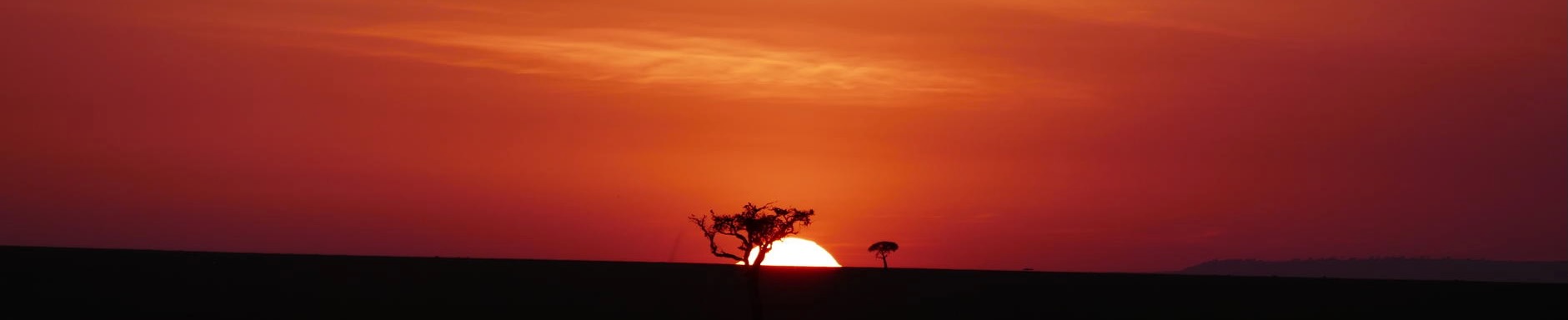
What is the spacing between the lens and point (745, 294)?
2453 inches

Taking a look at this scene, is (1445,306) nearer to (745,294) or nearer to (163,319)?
(745,294)

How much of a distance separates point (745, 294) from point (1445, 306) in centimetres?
2769

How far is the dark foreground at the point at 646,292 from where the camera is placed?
181 ft

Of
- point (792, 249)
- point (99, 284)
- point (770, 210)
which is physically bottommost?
point (770, 210)

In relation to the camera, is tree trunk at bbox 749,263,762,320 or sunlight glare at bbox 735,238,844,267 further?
sunlight glare at bbox 735,238,844,267

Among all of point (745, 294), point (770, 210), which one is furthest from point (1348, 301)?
point (770, 210)

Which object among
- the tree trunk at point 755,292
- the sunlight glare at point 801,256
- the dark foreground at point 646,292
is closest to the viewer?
the tree trunk at point 755,292

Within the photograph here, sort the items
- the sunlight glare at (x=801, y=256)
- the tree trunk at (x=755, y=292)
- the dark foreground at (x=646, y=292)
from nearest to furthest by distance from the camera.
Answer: the tree trunk at (x=755, y=292)
the dark foreground at (x=646, y=292)
the sunlight glare at (x=801, y=256)

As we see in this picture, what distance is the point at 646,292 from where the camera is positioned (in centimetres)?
6166

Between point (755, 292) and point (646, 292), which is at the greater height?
point (646, 292)

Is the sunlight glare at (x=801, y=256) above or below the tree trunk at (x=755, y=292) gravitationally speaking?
above

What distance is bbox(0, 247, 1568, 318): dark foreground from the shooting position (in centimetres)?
5519

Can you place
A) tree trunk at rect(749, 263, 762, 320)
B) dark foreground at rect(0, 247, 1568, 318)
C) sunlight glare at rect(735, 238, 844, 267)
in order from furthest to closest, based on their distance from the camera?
sunlight glare at rect(735, 238, 844, 267) → dark foreground at rect(0, 247, 1568, 318) → tree trunk at rect(749, 263, 762, 320)

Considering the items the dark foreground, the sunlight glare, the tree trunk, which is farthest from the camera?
the sunlight glare
